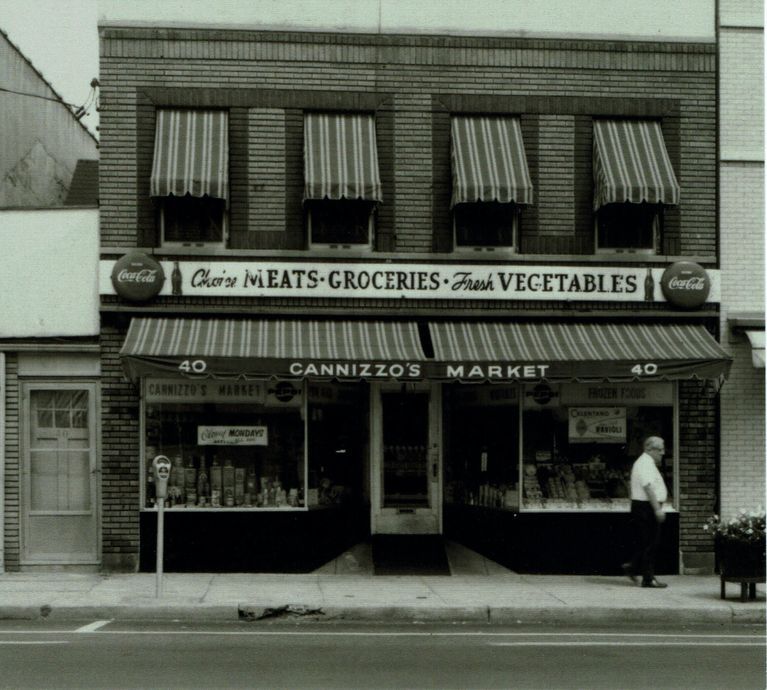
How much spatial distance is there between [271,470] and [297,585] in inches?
67.9

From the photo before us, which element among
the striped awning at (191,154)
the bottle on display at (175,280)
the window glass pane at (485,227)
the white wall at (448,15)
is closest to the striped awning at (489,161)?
the window glass pane at (485,227)

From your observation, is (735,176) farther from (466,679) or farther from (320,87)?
(466,679)

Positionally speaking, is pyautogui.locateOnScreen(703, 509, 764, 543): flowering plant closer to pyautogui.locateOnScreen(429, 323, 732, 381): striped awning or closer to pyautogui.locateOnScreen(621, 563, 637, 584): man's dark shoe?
pyautogui.locateOnScreen(621, 563, 637, 584): man's dark shoe

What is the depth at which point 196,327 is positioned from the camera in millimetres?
13703

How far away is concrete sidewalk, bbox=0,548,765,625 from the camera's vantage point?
450 inches

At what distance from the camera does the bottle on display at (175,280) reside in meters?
13.9

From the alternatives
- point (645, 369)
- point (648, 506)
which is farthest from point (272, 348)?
point (648, 506)

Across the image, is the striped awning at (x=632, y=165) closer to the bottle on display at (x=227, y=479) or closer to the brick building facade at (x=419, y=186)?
the brick building facade at (x=419, y=186)

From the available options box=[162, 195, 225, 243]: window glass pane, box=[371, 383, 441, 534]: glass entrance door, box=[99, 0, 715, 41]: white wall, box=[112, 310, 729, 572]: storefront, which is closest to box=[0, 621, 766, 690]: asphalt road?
box=[112, 310, 729, 572]: storefront

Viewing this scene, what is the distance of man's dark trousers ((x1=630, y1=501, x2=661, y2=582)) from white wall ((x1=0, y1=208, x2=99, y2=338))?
6978mm

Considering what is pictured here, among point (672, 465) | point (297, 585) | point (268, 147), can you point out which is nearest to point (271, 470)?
point (297, 585)

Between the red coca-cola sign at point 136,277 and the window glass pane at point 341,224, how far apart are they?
2.01 meters

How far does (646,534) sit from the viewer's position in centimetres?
1325

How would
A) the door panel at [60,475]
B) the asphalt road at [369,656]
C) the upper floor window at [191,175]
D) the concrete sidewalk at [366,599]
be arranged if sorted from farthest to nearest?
the door panel at [60,475] → the upper floor window at [191,175] → the concrete sidewalk at [366,599] → the asphalt road at [369,656]
